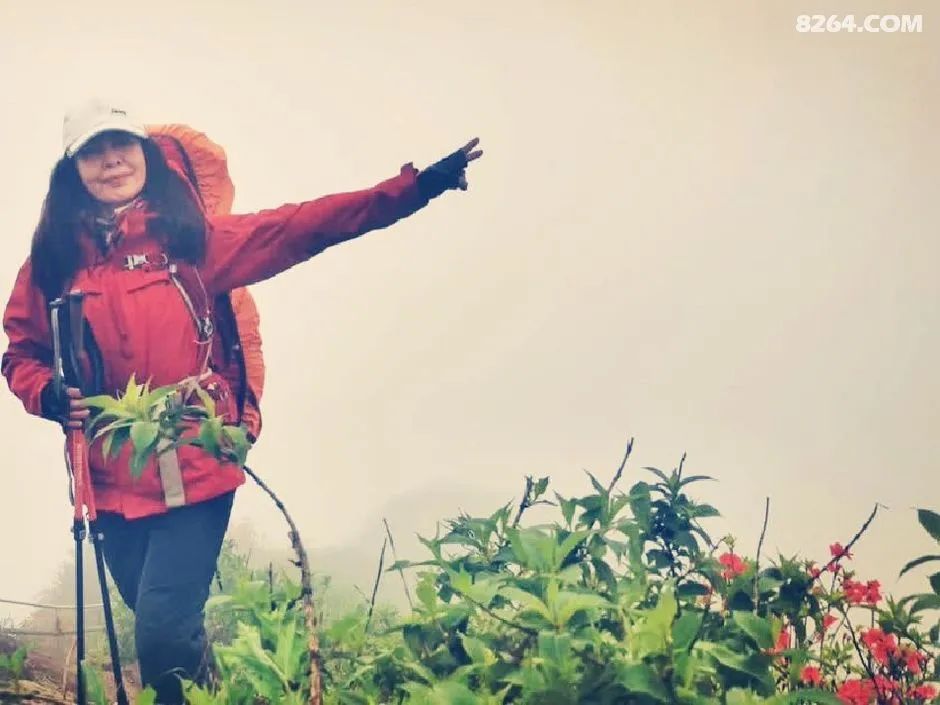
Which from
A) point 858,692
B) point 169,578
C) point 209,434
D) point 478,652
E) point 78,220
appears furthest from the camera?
point 78,220

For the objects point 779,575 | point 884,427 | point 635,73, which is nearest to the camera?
point 779,575

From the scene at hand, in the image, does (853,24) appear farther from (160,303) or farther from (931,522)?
(160,303)

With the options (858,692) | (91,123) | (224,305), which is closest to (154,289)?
(224,305)

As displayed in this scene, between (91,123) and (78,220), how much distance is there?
0.20 m

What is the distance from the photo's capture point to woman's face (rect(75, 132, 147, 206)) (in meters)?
1.69

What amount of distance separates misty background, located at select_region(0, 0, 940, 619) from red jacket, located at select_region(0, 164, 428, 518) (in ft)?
0.15

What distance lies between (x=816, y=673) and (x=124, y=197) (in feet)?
4.82

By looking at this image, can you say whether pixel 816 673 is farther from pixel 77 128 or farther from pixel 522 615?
pixel 77 128

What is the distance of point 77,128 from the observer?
67.3 inches

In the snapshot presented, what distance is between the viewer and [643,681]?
81 centimetres

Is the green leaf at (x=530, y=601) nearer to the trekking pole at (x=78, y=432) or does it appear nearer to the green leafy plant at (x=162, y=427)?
the green leafy plant at (x=162, y=427)

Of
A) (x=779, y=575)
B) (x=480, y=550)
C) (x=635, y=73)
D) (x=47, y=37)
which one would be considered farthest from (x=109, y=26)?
(x=779, y=575)

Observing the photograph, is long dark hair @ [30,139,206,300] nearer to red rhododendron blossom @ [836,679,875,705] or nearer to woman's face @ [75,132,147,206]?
woman's face @ [75,132,147,206]

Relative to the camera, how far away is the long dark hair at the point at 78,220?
1.66m
